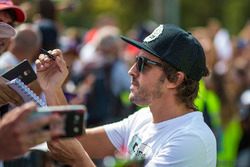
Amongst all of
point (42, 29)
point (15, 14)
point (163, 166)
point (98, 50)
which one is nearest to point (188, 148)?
point (163, 166)

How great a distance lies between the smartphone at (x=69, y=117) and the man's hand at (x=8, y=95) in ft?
3.79

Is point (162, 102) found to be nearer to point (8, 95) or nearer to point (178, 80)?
point (178, 80)

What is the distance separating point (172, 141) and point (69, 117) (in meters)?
1.61

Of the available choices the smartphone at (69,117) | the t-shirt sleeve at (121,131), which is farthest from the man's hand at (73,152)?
the smartphone at (69,117)

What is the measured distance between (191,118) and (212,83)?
21.0 feet

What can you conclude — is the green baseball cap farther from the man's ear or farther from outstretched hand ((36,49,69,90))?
outstretched hand ((36,49,69,90))

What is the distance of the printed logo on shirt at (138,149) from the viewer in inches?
219

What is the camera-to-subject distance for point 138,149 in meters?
5.66

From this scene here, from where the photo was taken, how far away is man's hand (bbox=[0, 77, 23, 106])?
509 cm

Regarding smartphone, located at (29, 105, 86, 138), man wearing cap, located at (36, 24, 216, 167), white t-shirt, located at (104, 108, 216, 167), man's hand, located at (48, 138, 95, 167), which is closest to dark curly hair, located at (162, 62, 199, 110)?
man wearing cap, located at (36, 24, 216, 167)

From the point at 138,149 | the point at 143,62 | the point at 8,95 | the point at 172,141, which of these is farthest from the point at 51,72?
the point at 172,141

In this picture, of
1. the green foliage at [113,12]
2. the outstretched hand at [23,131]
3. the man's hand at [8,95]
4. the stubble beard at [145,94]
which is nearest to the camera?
the outstretched hand at [23,131]

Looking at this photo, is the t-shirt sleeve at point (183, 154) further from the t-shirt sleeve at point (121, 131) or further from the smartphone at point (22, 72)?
the smartphone at point (22, 72)

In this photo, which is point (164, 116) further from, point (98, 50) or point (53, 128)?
point (98, 50)
